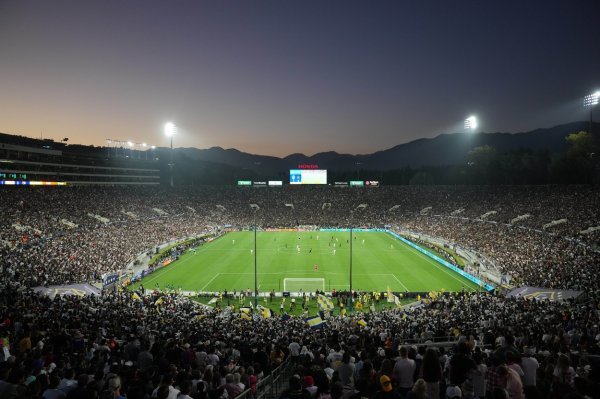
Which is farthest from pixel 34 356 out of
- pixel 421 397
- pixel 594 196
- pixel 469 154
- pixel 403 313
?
pixel 469 154

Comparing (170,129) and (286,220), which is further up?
(170,129)

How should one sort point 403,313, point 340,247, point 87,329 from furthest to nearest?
1. point 340,247
2. point 403,313
3. point 87,329

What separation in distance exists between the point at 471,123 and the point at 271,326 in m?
72.9

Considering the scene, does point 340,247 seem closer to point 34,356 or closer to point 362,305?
point 362,305

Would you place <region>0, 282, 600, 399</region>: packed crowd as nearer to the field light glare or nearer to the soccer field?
the soccer field

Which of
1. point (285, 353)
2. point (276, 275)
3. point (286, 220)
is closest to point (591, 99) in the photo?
point (276, 275)

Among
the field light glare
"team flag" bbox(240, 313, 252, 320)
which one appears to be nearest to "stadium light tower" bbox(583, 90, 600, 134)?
the field light glare

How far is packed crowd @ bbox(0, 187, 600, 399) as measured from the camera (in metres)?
7.29

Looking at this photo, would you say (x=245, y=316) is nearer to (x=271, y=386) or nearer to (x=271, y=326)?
(x=271, y=326)

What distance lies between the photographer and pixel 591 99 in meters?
57.1

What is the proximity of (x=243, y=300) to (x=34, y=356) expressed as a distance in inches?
954

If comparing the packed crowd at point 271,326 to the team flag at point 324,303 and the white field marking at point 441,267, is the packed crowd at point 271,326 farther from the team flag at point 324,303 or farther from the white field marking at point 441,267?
the team flag at point 324,303

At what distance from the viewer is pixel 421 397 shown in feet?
19.0

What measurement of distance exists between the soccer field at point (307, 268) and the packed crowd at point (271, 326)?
20.8 feet
